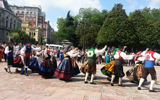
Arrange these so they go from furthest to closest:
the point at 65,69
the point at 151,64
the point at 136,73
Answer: the point at 136,73
the point at 65,69
the point at 151,64

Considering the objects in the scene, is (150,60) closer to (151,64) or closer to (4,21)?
(151,64)

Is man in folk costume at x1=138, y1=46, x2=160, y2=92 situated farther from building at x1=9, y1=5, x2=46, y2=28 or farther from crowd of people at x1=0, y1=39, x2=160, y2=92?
building at x1=9, y1=5, x2=46, y2=28

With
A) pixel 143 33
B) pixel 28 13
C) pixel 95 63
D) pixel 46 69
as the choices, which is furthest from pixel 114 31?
pixel 28 13

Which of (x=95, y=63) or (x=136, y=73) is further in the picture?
(x=136, y=73)

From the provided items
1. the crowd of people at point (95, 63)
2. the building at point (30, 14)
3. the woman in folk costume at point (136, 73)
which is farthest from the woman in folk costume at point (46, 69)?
the building at point (30, 14)

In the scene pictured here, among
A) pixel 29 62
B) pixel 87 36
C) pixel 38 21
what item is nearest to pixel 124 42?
pixel 87 36

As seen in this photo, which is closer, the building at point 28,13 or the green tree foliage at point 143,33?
the green tree foliage at point 143,33

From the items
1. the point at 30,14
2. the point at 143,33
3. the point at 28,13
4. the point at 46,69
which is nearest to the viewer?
the point at 46,69

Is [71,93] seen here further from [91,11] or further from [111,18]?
[91,11]

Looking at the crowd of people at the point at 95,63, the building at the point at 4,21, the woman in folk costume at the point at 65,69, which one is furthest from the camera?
the building at the point at 4,21

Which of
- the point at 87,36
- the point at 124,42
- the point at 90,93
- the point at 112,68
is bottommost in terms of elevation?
the point at 90,93

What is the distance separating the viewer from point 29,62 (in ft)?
25.7

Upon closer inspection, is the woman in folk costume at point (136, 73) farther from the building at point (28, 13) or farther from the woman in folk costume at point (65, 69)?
the building at point (28, 13)

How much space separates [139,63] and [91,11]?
44144 millimetres
